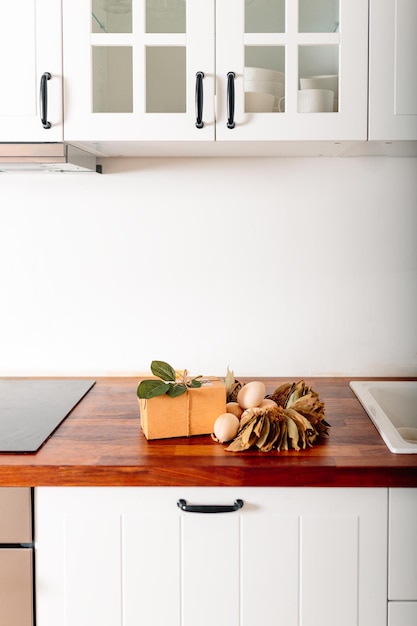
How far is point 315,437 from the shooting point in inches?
62.6

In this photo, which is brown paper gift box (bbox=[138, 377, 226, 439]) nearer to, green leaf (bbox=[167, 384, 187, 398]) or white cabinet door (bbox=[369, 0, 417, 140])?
green leaf (bbox=[167, 384, 187, 398])

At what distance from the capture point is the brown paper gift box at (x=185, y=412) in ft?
5.27

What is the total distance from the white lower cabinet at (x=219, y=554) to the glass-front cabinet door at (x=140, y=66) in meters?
0.81

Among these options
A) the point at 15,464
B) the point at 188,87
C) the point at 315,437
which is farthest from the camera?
the point at 188,87

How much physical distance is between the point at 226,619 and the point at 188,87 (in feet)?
3.75

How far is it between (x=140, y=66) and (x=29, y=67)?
0.26 m

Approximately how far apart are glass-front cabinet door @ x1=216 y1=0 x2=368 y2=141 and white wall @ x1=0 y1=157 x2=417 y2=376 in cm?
38

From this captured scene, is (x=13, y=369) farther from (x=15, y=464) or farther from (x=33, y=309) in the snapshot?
(x=15, y=464)

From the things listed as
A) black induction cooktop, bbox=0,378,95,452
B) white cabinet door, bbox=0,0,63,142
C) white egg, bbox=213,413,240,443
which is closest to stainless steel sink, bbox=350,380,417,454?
white egg, bbox=213,413,240,443

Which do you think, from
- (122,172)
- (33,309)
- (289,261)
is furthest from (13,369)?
(289,261)

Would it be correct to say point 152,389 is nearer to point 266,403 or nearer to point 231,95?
point 266,403

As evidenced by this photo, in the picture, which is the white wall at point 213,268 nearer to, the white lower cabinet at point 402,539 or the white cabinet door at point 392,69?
the white cabinet door at point 392,69

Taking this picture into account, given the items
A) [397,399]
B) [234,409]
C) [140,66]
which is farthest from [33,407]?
[397,399]

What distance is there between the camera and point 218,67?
1.75m
